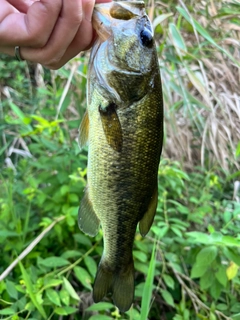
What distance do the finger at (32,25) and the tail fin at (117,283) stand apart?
2.36ft

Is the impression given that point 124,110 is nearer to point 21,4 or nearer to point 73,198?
point 21,4

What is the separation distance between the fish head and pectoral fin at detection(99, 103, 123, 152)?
126 millimetres

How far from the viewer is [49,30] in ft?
3.35

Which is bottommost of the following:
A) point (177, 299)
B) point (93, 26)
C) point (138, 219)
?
point (177, 299)

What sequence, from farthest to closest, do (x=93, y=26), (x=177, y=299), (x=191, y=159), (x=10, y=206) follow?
(x=191, y=159), (x=177, y=299), (x=10, y=206), (x=93, y=26)

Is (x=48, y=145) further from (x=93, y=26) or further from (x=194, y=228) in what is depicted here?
(x=194, y=228)

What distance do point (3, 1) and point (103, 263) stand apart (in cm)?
88

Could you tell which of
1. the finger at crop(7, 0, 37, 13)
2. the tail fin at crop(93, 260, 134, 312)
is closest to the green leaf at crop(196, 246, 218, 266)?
the tail fin at crop(93, 260, 134, 312)

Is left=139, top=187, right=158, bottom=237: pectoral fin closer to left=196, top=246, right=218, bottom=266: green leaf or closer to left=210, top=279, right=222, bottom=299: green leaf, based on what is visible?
left=196, top=246, right=218, bottom=266: green leaf

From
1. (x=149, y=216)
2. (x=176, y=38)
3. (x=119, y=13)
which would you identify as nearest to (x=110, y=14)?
(x=119, y=13)

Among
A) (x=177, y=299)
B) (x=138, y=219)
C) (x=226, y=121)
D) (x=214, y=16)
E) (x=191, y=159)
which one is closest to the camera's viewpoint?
(x=138, y=219)

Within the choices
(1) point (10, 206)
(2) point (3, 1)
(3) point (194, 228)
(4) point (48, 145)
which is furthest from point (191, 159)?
(2) point (3, 1)

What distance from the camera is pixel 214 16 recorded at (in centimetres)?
196

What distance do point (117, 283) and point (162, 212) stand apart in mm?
667
